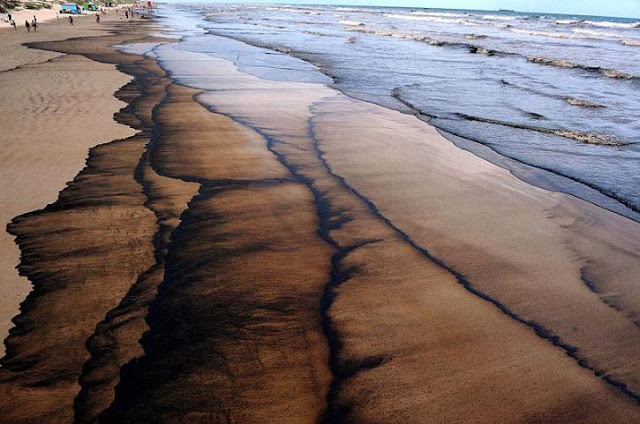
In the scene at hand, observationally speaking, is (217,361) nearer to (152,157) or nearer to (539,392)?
(539,392)

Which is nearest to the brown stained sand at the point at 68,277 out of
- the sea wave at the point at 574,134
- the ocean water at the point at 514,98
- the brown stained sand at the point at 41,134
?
the brown stained sand at the point at 41,134

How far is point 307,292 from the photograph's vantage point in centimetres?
296

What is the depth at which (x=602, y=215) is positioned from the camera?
4602 mm

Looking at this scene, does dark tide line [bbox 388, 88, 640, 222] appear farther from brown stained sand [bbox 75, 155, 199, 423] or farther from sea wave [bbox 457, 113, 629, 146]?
brown stained sand [bbox 75, 155, 199, 423]

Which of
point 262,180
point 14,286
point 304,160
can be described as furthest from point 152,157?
point 14,286

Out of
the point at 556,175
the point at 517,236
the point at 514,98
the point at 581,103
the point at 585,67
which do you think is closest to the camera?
the point at 517,236

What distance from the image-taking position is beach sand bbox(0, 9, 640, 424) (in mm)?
2146

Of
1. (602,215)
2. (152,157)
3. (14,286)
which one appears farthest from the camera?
(152,157)

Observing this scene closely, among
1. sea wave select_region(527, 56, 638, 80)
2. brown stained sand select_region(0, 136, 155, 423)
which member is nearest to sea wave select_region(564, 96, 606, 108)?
sea wave select_region(527, 56, 638, 80)

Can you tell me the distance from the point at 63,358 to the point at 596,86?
54.1ft

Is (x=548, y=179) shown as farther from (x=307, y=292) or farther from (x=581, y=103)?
(x=581, y=103)

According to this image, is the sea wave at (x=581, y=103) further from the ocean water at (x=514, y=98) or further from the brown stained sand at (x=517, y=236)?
the brown stained sand at (x=517, y=236)

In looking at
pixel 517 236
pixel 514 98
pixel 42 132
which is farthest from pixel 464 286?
pixel 514 98

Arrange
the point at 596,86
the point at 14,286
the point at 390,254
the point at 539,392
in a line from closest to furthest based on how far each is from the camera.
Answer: the point at 539,392 → the point at 14,286 → the point at 390,254 → the point at 596,86
